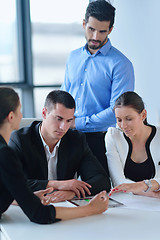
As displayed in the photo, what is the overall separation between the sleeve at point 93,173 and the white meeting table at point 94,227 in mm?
378

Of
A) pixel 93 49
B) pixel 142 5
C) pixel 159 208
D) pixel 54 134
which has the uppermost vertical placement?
pixel 142 5

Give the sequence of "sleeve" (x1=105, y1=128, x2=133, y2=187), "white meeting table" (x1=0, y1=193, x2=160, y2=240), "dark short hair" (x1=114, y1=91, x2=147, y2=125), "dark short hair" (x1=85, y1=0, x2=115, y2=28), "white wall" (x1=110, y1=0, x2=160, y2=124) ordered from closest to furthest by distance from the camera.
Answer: "white meeting table" (x1=0, y1=193, x2=160, y2=240) < "sleeve" (x1=105, y1=128, x2=133, y2=187) < "dark short hair" (x1=114, y1=91, x2=147, y2=125) < "dark short hair" (x1=85, y1=0, x2=115, y2=28) < "white wall" (x1=110, y1=0, x2=160, y2=124)

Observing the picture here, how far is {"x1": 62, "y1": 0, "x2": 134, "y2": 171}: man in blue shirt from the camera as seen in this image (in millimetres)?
2750

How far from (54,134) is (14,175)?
0.74 m

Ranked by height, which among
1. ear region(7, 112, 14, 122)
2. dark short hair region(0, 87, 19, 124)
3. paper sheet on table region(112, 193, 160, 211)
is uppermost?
dark short hair region(0, 87, 19, 124)

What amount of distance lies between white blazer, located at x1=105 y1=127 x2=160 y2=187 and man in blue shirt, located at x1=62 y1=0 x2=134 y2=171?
12.5 inches

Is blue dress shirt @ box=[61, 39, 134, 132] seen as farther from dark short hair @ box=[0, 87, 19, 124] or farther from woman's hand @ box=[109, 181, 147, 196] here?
dark short hair @ box=[0, 87, 19, 124]

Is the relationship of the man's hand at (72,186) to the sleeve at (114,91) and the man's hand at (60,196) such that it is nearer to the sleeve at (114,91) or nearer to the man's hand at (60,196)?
the man's hand at (60,196)

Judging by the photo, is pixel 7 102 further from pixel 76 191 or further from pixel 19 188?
pixel 76 191

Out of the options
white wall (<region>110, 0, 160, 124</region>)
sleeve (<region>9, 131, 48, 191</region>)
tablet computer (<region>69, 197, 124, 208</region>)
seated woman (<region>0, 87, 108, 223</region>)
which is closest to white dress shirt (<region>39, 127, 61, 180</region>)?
sleeve (<region>9, 131, 48, 191</region>)

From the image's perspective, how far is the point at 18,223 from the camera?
1556 millimetres

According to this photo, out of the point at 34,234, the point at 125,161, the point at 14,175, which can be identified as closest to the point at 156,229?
the point at 34,234

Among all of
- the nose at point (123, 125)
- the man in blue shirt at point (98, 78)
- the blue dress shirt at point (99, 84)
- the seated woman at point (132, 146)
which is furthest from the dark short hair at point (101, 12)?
the nose at point (123, 125)

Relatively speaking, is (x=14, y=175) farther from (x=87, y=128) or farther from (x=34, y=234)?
(x=87, y=128)
